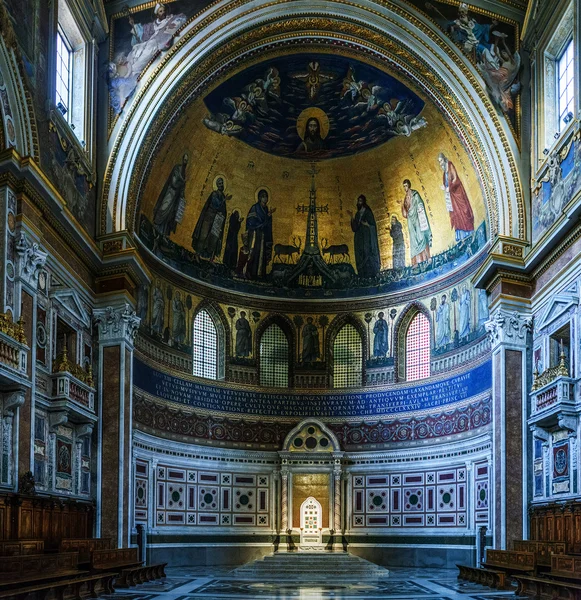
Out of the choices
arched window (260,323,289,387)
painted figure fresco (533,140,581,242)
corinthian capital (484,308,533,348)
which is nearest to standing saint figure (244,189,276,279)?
arched window (260,323,289,387)

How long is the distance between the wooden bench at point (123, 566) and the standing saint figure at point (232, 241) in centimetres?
1520

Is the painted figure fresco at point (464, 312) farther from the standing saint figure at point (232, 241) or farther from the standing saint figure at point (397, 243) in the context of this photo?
the standing saint figure at point (232, 241)

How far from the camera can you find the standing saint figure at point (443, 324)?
36.8 meters

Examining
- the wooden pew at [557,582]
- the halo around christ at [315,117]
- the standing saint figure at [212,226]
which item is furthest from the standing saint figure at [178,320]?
the wooden pew at [557,582]

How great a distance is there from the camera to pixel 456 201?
36344mm

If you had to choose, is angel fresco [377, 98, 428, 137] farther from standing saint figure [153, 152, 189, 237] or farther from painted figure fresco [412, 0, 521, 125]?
standing saint figure [153, 152, 189, 237]

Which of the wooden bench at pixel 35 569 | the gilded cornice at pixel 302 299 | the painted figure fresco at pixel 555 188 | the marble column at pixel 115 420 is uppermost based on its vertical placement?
the painted figure fresco at pixel 555 188

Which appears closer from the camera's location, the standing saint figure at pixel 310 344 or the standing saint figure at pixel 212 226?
the standing saint figure at pixel 212 226

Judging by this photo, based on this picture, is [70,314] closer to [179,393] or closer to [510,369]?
[179,393]

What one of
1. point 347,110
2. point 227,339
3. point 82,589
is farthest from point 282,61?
point 82,589

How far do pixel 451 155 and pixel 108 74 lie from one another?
13685mm

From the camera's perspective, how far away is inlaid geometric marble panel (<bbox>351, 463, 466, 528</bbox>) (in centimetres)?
3528

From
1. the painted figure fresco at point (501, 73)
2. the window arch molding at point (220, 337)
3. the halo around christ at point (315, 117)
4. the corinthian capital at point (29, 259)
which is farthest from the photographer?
the window arch molding at point (220, 337)

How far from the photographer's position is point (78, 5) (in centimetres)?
2966
